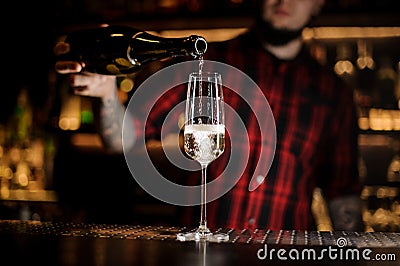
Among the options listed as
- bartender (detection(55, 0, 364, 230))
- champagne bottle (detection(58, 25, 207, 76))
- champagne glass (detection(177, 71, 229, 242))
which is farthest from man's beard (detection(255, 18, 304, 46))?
champagne glass (detection(177, 71, 229, 242))

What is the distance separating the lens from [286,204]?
2736mm

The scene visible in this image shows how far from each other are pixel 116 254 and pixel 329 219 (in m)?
1.82

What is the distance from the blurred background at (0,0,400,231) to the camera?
2820 mm

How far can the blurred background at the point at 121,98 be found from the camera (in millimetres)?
2820

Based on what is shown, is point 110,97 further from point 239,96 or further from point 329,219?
point 329,219

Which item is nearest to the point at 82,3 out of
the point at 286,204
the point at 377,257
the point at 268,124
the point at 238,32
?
the point at 238,32

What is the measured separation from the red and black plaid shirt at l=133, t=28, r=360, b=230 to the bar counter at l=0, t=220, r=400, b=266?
1.31 metres

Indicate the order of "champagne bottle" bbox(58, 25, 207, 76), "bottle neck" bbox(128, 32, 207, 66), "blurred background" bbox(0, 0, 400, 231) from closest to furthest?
"bottle neck" bbox(128, 32, 207, 66)
"champagne bottle" bbox(58, 25, 207, 76)
"blurred background" bbox(0, 0, 400, 231)

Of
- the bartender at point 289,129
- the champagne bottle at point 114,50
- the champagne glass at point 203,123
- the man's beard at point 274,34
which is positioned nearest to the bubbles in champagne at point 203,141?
the champagne glass at point 203,123

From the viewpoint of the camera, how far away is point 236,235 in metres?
1.33

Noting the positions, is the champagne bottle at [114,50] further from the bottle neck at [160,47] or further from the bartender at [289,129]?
the bartender at [289,129]

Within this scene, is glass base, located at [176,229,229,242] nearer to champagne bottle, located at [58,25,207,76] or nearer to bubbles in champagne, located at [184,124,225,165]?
bubbles in champagne, located at [184,124,225,165]

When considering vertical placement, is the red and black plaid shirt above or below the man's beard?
below

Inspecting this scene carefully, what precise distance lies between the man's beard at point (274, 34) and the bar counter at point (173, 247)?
4.90 feet
